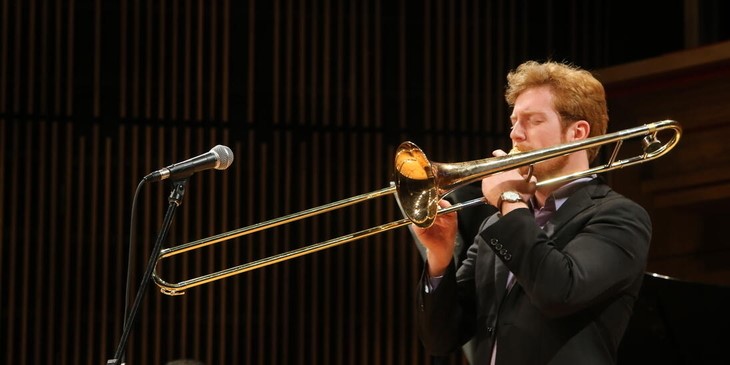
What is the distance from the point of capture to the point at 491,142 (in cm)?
504

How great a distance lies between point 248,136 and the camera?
483cm

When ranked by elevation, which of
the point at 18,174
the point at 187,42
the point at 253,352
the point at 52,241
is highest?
the point at 187,42

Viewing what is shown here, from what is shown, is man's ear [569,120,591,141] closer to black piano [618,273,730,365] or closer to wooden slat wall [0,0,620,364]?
black piano [618,273,730,365]

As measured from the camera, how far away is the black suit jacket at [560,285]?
2102 millimetres

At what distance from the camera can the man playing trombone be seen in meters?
2.11

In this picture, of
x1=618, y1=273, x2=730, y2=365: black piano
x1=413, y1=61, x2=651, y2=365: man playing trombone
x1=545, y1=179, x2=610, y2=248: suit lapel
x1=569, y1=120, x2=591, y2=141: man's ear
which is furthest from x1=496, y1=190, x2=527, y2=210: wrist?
x1=618, y1=273, x2=730, y2=365: black piano

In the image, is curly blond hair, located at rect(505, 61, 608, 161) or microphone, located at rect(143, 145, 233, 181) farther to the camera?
curly blond hair, located at rect(505, 61, 608, 161)

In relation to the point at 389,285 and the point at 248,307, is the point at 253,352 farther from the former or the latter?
the point at 389,285

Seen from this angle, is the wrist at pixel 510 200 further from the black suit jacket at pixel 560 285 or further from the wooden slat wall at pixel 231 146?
the wooden slat wall at pixel 231 146

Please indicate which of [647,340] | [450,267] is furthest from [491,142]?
[450,267]

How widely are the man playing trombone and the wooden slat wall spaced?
234 cm

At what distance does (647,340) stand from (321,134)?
75.3 inches

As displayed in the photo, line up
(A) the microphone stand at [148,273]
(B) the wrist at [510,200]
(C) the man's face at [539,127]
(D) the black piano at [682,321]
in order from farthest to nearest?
(D) the black piano at [682,321]
(C) the man's face at [539,127]
(B) the wrist at [510,200]
(A) the microphone stand at [148,273]

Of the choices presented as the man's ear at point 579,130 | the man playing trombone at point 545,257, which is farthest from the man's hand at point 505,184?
the man's ear at point 579,130
